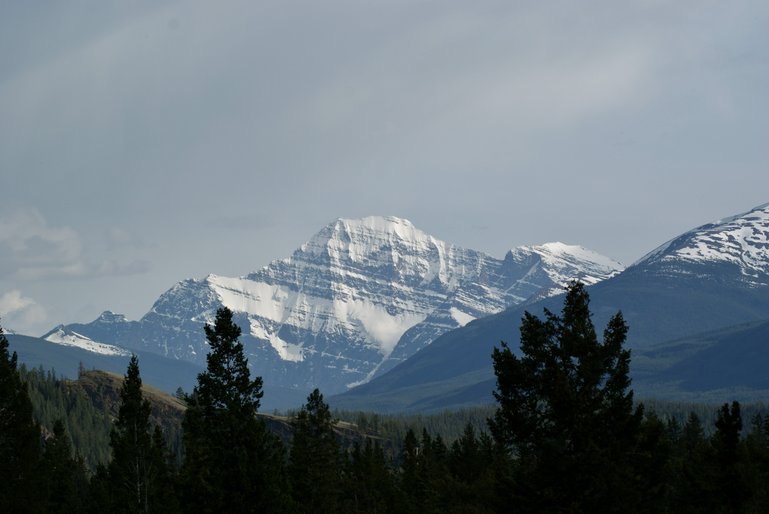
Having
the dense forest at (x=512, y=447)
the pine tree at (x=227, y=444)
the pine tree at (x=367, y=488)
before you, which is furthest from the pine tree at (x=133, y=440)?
the pine tree at (x=367, y=488)

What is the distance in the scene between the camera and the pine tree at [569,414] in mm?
49156

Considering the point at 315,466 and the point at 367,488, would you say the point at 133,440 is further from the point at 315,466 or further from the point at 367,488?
the point at 367,488

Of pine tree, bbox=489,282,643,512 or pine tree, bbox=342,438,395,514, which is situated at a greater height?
pine tree, bbox=489,282,643,512

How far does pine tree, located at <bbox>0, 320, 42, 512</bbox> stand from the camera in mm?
68062

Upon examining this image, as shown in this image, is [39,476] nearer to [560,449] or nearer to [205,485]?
[205,485]

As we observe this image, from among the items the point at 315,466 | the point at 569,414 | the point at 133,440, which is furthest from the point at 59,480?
the point at 569,414

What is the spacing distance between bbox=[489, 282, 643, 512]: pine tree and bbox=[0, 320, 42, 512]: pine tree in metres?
29.6

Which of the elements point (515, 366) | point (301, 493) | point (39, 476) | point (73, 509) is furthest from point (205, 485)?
point (73, 509)

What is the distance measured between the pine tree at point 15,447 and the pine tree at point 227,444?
9349 mm

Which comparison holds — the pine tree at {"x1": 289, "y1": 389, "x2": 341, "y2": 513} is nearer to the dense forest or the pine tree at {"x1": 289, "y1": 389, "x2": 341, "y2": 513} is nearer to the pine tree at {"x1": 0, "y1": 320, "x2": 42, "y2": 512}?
the dense forest

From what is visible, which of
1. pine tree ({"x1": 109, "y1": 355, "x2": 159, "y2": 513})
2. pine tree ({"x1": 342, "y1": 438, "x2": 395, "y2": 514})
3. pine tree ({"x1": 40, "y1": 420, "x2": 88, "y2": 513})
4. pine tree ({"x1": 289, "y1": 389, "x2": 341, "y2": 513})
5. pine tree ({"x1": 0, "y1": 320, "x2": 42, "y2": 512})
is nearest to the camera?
pine tree ({"x1": 0, "y1": 320, "x2": 42, "y2": 512})

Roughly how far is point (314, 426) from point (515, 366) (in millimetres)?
48693

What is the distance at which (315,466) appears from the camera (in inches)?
3738

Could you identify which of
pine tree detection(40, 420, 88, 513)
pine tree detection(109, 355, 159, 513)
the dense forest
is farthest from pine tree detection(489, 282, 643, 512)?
pine tree detection(40, 420, 88, 513)
